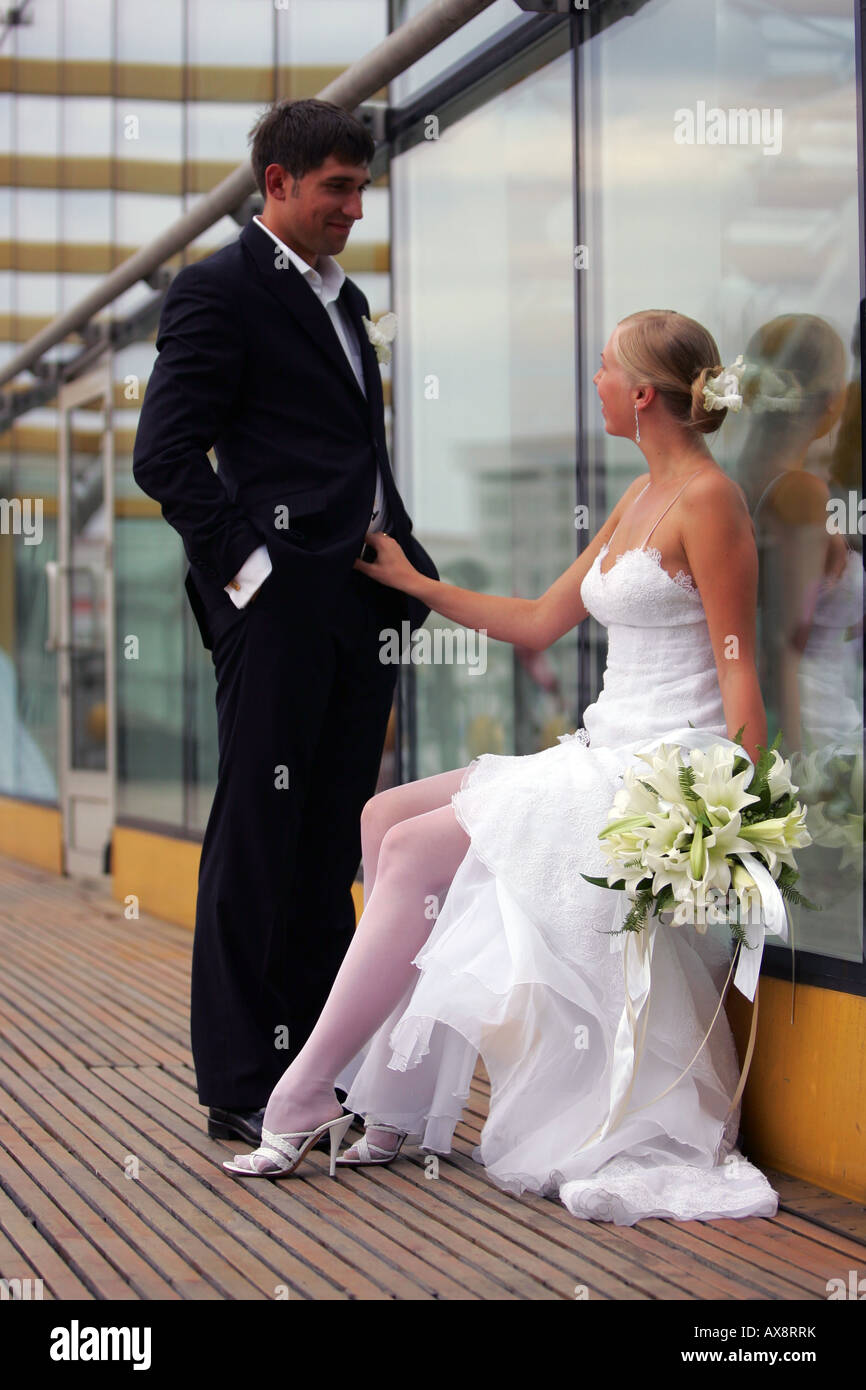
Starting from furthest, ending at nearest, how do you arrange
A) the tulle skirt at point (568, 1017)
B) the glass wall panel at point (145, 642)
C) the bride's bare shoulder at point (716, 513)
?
the glass wall panel at point (145, 642)
the bride's bare shoulder at point (716, 513)
the tulle skirt at point (568, 1017)

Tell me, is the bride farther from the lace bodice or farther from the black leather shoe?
the black leather shoe

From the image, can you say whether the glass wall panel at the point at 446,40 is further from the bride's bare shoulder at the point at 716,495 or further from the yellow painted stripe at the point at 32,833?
the yellow painted stripe at the point at 32,833

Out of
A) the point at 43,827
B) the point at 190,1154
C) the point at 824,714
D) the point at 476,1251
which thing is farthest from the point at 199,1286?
the point at 43,827

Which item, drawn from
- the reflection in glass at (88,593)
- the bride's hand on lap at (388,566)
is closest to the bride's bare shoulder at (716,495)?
the bride's hand on lap at (388,566)

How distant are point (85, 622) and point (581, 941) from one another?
17.0ft

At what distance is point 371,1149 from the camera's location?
110 inches

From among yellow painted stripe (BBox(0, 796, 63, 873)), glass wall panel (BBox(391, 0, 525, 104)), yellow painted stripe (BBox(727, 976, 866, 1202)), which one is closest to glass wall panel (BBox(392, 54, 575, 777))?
glass wall panel (BBox(391, 0, 525, 104))

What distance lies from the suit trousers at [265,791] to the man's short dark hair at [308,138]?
2.39 feet

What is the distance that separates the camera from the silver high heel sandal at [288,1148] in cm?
268

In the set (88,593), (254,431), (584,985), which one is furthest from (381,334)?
(88,593)

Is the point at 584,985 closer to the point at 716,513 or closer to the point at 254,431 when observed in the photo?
the point at 716,513

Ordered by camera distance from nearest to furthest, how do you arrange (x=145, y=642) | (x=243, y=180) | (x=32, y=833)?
(x=243, y=180) → (x=145, y=642) → (x=32, y=833)

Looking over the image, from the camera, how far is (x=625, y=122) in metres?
3.63
